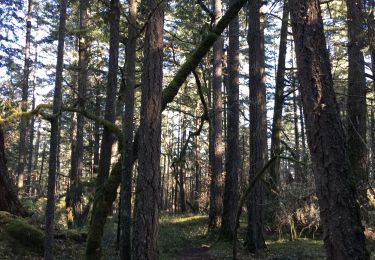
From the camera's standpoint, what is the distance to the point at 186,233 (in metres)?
17.8

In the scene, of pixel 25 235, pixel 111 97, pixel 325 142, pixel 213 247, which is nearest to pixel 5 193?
pixel 25 235

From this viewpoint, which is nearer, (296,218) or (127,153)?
(127,153)

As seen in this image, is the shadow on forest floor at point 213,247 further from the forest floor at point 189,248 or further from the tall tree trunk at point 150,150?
the tall tree trunk at point 150,150

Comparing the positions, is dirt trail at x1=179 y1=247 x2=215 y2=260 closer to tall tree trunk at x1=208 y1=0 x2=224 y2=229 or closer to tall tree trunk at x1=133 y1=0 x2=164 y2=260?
tall tree trunk at x1=208 y1=0 x2=224 y2=229

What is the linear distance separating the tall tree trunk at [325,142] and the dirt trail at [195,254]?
9.07 metres

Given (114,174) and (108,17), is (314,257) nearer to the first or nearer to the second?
(114,174)

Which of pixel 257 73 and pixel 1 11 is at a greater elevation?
pixel 1 11

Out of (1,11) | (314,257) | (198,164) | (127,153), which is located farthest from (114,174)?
(198,164)

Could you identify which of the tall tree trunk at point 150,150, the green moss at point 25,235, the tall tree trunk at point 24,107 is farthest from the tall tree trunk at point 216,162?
the tall tree trunk at point 24,107

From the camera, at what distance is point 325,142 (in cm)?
400

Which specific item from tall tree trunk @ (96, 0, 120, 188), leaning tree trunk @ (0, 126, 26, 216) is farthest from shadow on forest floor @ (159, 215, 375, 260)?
leaning tree trunk @ (0, 126, 26, 216)

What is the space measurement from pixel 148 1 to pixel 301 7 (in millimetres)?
5295

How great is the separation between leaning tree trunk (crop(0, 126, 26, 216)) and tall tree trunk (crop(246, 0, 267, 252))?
760 centimetres

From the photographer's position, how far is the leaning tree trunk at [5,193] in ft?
40.0
